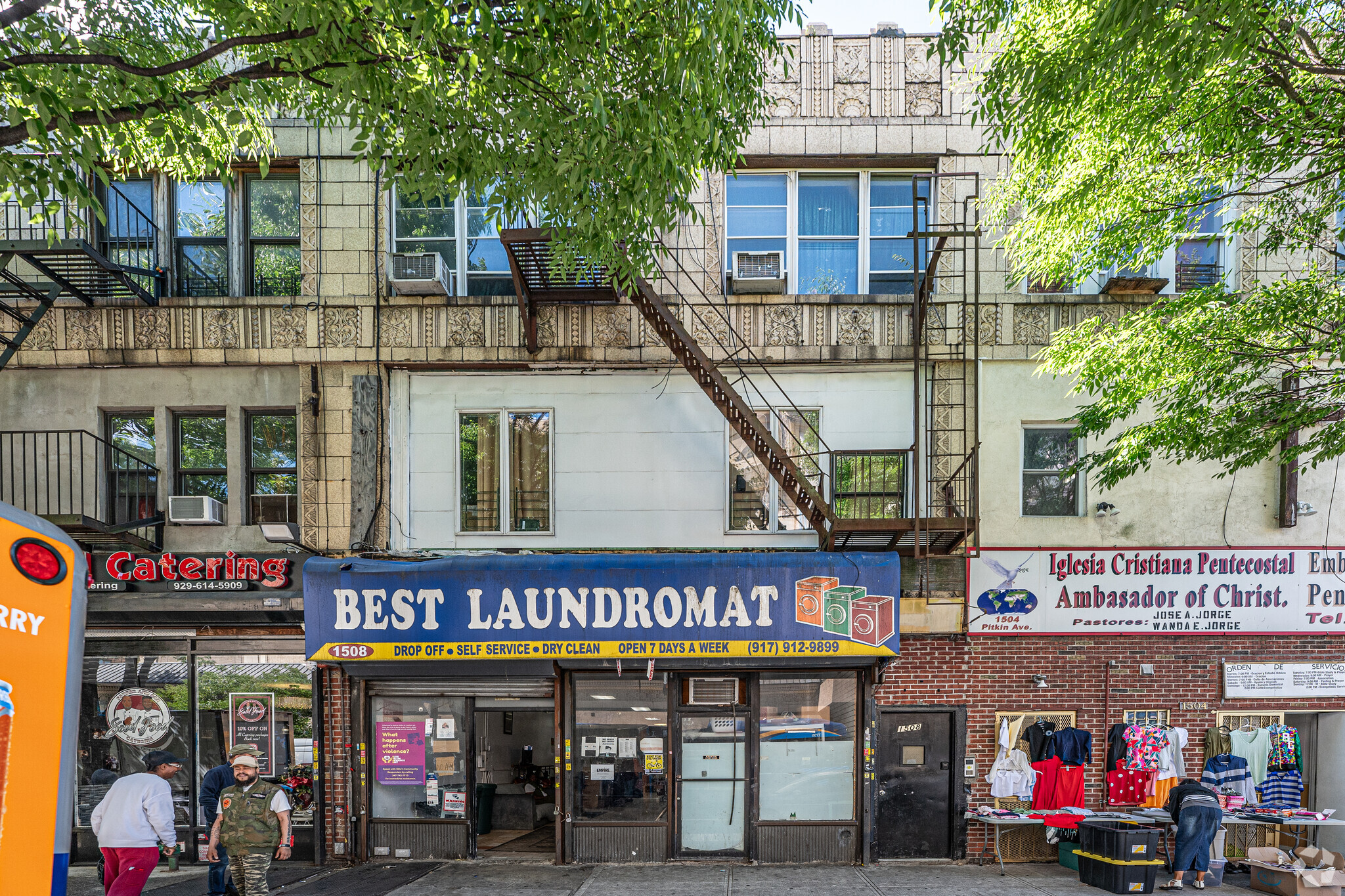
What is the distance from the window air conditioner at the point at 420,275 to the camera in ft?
34.2

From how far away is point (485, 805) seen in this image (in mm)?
11570

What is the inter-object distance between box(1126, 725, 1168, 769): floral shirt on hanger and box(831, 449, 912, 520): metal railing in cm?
397

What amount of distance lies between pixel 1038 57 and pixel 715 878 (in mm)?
9653

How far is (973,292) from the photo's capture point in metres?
10.6

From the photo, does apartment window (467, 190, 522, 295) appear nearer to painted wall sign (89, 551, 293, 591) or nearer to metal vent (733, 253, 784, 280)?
metal vent (733, 253, 784, 280)

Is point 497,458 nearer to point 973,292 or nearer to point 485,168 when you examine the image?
point 485,168

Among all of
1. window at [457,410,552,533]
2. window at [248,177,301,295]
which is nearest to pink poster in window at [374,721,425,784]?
window at [457,410,552,533]

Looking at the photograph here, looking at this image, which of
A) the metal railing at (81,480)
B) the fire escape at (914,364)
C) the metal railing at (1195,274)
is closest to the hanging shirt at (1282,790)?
the fire escape at (914,364)

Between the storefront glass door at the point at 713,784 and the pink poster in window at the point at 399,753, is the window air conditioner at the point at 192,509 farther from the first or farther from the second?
the storefront glass door at the point at 713,784

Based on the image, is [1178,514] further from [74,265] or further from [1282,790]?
[74,265]

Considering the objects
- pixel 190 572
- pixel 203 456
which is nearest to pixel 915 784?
pixel 190 572

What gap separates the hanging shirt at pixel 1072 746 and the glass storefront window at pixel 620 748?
4983 millimetres

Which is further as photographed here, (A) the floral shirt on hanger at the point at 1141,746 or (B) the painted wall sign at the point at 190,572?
(B) the painted wall sign at the point at 190,572

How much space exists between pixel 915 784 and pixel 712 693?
9.35 ft
